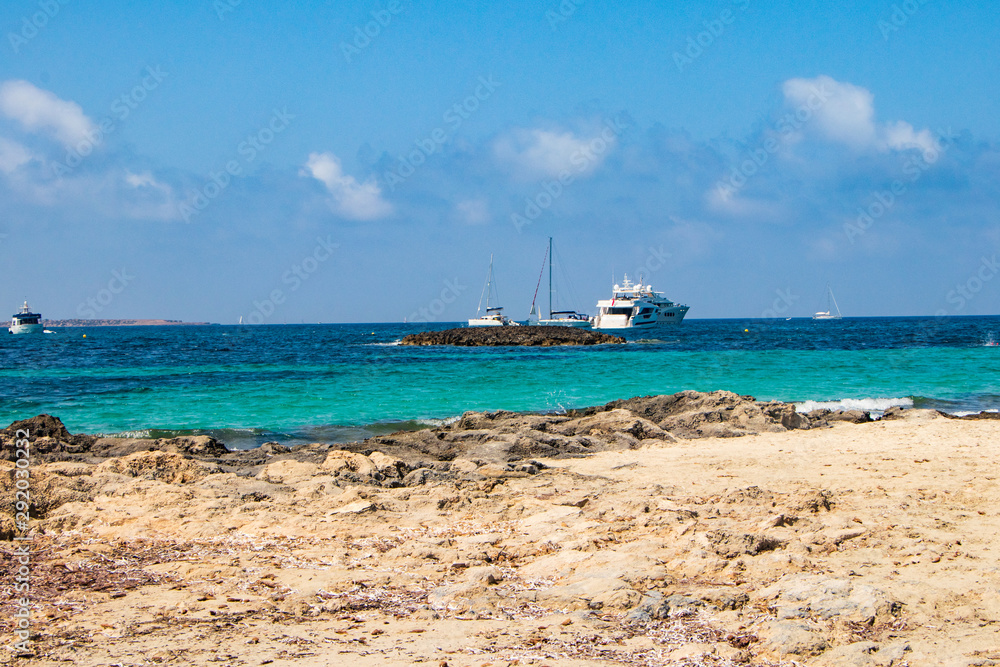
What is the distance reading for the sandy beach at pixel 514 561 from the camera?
4.28m

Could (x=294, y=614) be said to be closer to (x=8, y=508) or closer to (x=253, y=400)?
(x=8, y=508)

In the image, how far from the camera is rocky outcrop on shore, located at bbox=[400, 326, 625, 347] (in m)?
60.0

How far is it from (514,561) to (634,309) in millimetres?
88377

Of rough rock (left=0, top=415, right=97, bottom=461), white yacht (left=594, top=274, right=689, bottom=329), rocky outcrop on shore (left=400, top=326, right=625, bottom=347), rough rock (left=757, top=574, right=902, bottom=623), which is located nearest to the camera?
rough rock (left=757, top=574, right=902, bottom=623)

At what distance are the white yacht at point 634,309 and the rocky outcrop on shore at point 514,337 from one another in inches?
1029

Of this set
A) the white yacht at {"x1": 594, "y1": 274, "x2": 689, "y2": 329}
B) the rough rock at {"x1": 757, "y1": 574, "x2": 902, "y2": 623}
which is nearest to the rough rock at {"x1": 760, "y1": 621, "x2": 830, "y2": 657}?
the rough rock at {"x1": 757, "y1": 574, "x2": 902, "y2": 623}

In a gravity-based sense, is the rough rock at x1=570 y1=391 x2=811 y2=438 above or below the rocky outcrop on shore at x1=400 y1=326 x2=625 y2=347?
below

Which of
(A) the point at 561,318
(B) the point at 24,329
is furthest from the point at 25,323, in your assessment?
(A) the point at 561,318

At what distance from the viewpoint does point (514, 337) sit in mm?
62875

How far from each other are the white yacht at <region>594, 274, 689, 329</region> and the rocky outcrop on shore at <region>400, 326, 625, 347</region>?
2614 centimetres

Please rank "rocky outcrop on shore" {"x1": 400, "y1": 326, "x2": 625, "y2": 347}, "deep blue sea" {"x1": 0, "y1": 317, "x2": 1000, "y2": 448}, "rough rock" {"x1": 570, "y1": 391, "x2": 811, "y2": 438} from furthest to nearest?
"rocky outcrop on shore" {"x1": 400, "y1": 326, "x2": 625, "y2": 347} < "deep blue sea" {"x1": 0, "y1": 317, "x2": 1000, "y2": 448} < "rough rock" {"x1": 570, "y1": 391, "x2": 811, "y2": 438}

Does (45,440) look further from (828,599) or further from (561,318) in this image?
(561,318)

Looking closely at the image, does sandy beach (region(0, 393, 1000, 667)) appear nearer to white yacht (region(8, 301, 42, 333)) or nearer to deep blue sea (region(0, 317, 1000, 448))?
deep blue sea (region(0, 317, 1000, 448))

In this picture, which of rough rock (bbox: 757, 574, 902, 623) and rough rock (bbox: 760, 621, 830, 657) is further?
rough rock (bbox: 757, 574, 902, 623)
